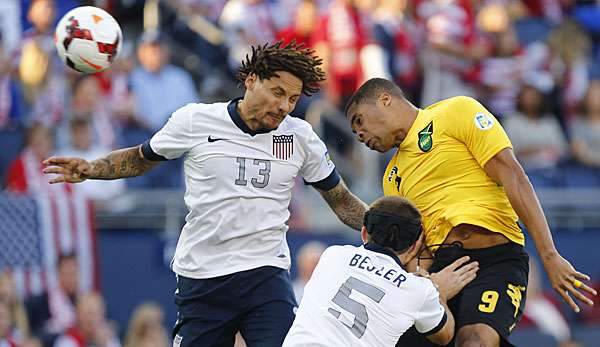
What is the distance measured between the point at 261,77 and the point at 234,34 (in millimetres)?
7839

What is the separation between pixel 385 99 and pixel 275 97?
0.65 m

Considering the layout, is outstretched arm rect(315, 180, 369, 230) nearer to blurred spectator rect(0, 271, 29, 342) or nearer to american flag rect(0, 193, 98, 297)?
blurred spectator rect(0, 271, 29, 342)

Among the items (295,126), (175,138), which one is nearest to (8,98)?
(175,138)

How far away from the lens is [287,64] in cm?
722

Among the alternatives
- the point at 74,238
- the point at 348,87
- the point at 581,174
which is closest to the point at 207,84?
the point at 348,87

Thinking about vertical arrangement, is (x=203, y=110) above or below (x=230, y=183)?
above

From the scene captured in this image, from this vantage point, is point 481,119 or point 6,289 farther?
point 6,289

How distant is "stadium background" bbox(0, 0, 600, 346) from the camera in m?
12.4

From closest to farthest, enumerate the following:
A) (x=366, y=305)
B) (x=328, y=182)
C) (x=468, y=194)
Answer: (x=366, y=305) → (x=468, y=194) → (x=328, y=182)

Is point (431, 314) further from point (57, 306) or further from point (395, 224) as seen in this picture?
point (57, 306)

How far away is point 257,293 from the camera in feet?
24.3

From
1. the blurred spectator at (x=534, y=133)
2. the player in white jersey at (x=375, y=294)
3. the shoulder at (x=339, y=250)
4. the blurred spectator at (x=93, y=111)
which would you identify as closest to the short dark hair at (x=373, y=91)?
the player in white jersey at (x=375, y=294)

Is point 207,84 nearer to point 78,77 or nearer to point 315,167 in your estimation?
point 78,77

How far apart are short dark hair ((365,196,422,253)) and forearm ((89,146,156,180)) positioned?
1.74 metres
